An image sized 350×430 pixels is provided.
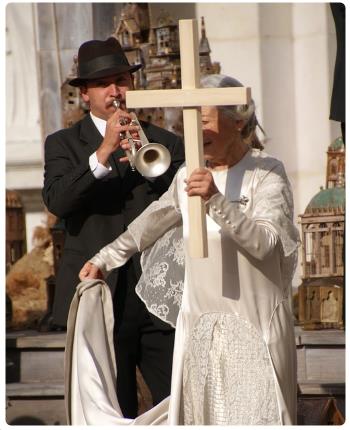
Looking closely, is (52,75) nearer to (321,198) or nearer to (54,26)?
(54,26)

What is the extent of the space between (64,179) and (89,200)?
0.48ft

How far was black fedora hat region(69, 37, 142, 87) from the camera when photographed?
6410 millimetres

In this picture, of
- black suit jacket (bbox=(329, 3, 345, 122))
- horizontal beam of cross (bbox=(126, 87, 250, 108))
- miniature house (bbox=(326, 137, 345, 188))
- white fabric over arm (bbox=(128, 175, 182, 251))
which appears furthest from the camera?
miniature house (bbox=(326, 137, 345, 188))

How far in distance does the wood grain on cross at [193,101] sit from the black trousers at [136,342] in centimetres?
91

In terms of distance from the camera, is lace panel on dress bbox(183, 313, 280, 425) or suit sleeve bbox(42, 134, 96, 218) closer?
lace panel on dress bbox(183, 313, 280, 425)

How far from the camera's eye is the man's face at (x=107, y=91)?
253 inches

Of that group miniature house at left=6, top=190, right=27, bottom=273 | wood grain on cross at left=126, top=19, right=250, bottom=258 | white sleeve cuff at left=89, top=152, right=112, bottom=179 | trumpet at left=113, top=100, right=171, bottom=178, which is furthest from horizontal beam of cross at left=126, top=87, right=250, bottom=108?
miniature house at left=6, top=190, right=27, bottom=273

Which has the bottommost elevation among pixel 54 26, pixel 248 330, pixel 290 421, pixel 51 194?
pixel 290 421

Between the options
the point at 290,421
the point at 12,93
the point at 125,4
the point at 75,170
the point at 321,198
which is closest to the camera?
the point at 290,421

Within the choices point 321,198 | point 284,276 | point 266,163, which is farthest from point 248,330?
point 321,198

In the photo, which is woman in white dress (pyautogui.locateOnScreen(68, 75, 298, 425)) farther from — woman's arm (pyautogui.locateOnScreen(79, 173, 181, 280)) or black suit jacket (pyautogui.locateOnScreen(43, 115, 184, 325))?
black suit jacket (pyautogui.locateOnScreen(43, 115, 184, 325))

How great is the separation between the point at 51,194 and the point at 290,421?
4.96ft

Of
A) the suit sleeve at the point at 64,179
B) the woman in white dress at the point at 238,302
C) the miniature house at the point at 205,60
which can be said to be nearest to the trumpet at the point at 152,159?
the woman in white dress at the point at 238,302

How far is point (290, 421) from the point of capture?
568cm
